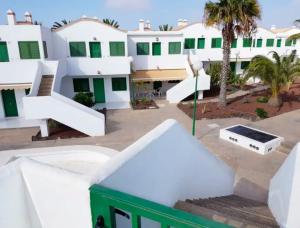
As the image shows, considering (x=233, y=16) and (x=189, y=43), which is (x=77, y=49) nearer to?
(x=189, y=43)

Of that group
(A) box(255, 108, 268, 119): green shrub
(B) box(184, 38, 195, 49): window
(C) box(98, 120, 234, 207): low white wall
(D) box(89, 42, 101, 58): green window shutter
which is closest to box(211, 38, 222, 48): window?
(B) box(184, 38, 195, 49): window

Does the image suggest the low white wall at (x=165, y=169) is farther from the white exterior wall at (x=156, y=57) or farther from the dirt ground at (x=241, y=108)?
the white exterior wall at (x=156, y=57)

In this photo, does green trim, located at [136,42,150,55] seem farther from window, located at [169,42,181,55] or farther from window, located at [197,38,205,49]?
window, located at [197,38,205,49]

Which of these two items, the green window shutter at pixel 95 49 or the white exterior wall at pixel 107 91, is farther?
the white exterior wall at pixel 107 91

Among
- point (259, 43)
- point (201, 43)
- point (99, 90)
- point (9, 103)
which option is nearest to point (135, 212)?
point (9, 103)

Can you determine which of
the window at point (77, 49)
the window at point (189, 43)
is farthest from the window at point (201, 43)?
the window at point (77, 49)

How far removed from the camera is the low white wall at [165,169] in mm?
3109

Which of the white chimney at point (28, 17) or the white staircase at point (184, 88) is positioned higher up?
the white chimney at point (28, 17)

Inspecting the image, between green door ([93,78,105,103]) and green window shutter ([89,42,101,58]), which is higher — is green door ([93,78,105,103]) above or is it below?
below

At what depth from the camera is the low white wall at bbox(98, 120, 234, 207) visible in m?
3.11

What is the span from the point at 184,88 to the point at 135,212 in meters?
22.0

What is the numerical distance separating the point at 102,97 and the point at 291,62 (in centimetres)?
1738

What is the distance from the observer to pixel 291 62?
63.5ft

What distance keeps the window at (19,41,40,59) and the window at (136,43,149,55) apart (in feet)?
32.4
